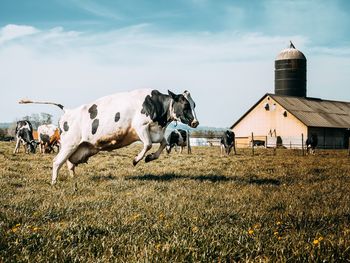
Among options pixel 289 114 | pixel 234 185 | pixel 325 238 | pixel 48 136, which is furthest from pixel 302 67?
pixel 325 238

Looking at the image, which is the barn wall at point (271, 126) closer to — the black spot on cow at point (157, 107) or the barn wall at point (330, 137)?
the barn wall at point (330, 137)

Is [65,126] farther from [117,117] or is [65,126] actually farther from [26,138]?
[26,138]

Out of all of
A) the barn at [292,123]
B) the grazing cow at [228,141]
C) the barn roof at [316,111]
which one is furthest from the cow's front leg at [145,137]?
the barn roof at [316,111]

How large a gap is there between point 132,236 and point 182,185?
4.61 m

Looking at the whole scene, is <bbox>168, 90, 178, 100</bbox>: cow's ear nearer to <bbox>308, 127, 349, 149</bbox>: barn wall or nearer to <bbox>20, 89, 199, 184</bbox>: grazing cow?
<bbox>20, 89, 199, 184</bbox>: grazing cow

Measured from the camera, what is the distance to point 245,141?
52.8 m

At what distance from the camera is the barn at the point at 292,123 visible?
4831 cm

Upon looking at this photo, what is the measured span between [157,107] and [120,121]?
95 cm

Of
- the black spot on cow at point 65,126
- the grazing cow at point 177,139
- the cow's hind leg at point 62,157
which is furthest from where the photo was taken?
the grazing cow at point 177,139

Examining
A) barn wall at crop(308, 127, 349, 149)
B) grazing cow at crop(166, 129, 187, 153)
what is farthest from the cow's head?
barn wall at crop(308, 127, 349, 149)

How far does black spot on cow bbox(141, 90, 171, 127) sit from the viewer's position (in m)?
10.1

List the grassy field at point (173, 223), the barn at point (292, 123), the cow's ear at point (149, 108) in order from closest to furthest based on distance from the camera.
→ the grassy field at point (173, 223)
the cow's ear at point (149, 108)
the barn at point (292, 123)

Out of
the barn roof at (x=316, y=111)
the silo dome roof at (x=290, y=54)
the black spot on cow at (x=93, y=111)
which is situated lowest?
the black spot on cow at (x=93, y=111)

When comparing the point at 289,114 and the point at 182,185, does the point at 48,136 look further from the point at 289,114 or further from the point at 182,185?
the point at 289,114
